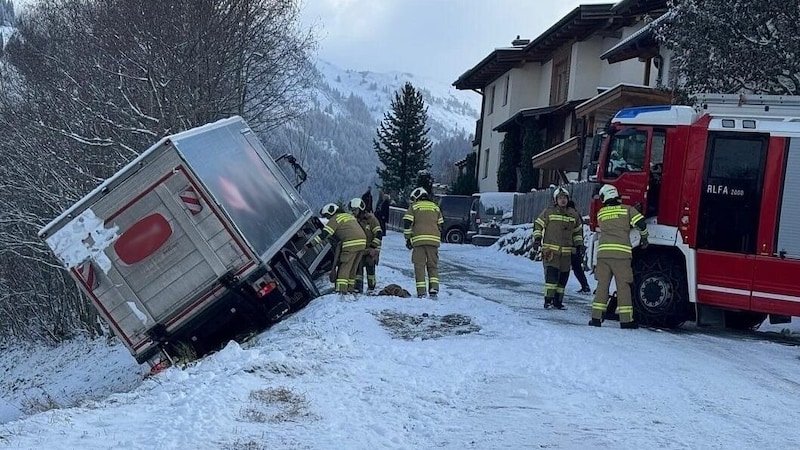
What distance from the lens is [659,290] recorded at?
1169 centimetres

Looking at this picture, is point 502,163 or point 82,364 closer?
point 82,364

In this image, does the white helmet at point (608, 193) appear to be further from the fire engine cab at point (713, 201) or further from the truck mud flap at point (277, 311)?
the truck mud flap at point (277, 311)

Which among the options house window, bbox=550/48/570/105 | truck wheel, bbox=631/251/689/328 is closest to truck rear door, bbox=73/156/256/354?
truck wheel, bbox=631/251/689/328

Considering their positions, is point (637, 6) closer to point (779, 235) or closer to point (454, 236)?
point (454, 236)

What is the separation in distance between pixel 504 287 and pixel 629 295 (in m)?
5.94

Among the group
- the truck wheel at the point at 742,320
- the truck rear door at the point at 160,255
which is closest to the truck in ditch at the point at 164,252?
the truck rear door at the point at 160,255

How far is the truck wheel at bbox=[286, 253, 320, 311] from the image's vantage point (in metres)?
12.3

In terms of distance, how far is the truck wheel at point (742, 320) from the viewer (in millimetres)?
12562

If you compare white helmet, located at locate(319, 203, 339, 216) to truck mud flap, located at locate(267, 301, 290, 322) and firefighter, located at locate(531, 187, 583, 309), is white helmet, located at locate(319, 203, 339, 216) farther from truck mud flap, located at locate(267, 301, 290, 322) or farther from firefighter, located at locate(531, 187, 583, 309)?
firefighter, located at locate(531, 187, 583, 309)

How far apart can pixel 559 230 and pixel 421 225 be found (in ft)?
7.10

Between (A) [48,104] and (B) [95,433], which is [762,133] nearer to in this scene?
(B) [95,433]

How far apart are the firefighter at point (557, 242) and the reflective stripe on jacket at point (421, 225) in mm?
1634

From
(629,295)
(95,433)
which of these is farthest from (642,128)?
(95,433)

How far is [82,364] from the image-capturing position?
61.1 ft
